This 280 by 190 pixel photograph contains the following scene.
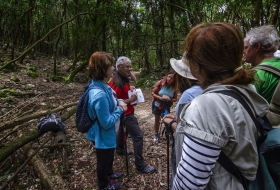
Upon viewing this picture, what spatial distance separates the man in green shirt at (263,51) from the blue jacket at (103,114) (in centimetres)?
181

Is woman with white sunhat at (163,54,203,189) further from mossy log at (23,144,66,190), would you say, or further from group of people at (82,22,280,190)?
mossy log at (23,144,66,190)

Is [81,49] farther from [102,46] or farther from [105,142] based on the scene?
[105,142]

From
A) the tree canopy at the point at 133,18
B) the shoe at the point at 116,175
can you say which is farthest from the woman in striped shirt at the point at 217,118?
the tree canopy at the point at 133,18

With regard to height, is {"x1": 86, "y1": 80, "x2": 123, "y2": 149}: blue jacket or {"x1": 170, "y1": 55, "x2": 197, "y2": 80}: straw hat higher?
{"x1": 170, "y1": 55, "x2": 197, "y2": 80}: straw hat

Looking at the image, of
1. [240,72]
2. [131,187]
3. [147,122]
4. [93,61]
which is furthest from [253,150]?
[147,122]

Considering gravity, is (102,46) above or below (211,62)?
above

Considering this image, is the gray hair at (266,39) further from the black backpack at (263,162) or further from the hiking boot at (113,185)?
the hiking boot at (113,185)

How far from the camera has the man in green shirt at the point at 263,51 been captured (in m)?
2.04

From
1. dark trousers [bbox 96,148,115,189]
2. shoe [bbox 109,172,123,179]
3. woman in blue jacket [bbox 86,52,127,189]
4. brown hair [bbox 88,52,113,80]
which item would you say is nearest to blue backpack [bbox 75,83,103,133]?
woman in blue jacket [bbox 86,52,127,189]

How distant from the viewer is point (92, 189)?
335cm

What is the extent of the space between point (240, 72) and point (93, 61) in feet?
7.07

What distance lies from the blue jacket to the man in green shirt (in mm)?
1812

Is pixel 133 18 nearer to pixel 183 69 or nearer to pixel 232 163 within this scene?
pixel 183 69

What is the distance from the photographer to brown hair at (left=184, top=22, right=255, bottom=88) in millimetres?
1134
